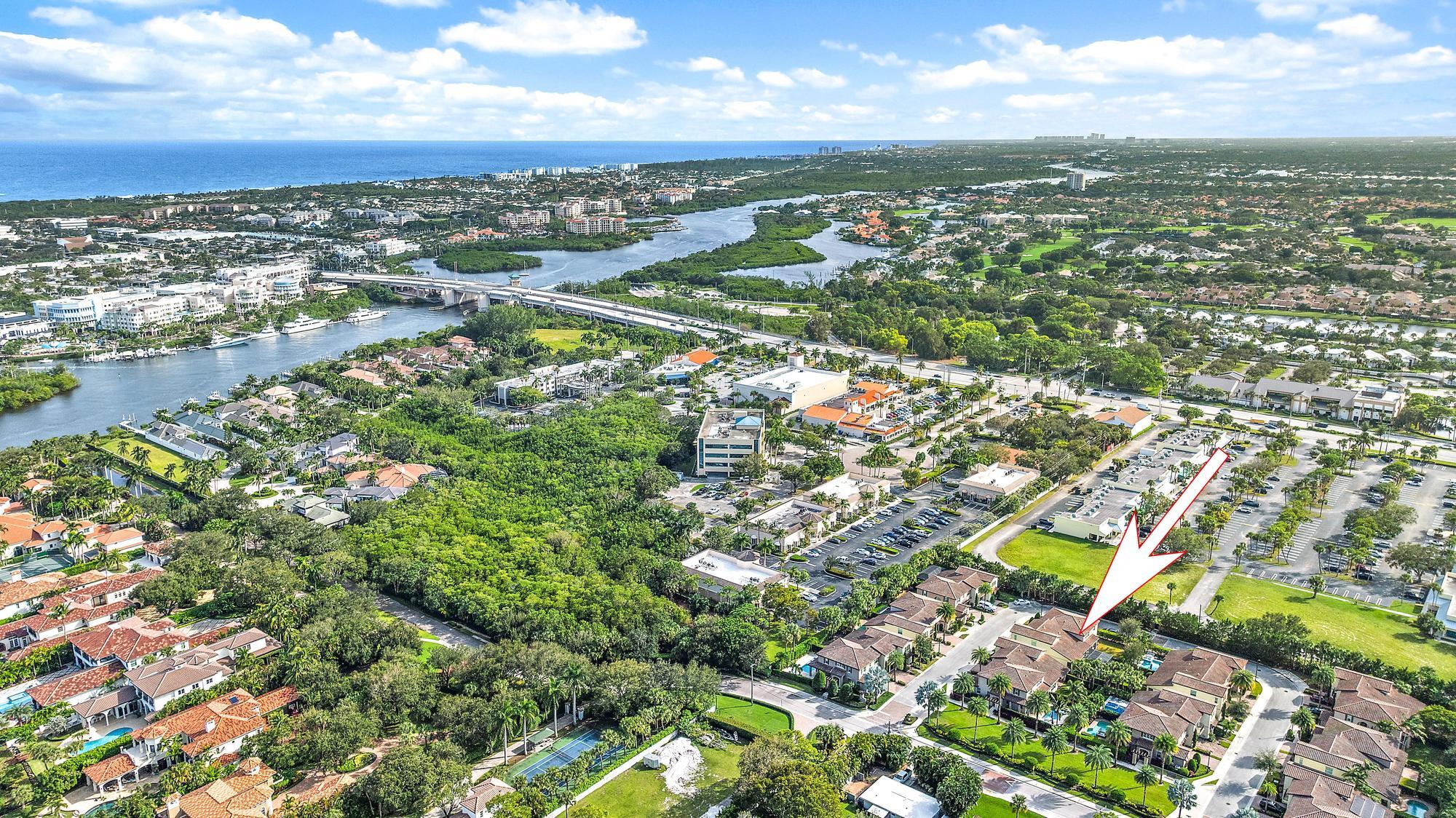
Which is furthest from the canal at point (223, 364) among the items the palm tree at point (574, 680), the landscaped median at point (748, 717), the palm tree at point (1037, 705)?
the palm tree at point (1037, 705)

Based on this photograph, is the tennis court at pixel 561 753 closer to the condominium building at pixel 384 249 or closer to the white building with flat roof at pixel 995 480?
the white building with flat roof at pixel 995 480

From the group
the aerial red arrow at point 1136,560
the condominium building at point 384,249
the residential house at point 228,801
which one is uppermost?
the aerial red arrow at point 1136,560

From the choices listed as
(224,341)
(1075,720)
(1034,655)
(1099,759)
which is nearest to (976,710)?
(1075,720)

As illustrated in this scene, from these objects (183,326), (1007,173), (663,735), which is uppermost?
(1007,173)

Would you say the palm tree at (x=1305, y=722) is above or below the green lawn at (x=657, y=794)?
above

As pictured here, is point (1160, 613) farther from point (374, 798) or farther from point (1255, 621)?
point (374, 798)

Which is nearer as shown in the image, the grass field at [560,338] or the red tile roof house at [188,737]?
the red tile roof house at [188,737]

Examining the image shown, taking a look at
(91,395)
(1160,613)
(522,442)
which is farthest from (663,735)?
(91,395)
